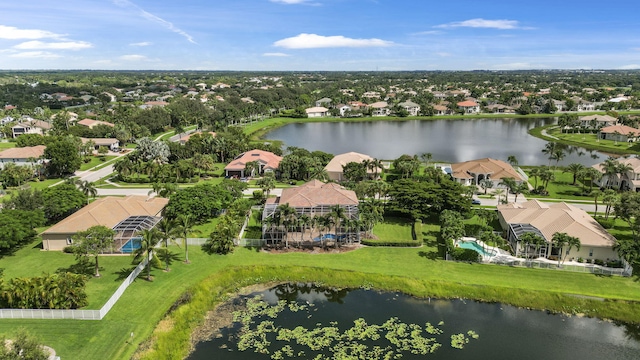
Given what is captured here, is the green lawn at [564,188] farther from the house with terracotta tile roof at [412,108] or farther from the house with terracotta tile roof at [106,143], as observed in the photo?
the house with terracotta tile roof at [412,108]

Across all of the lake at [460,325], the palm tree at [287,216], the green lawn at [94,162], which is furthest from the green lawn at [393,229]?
the green lawn at [94,162]

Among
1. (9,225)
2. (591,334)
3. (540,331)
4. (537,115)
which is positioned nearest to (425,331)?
(540,331)

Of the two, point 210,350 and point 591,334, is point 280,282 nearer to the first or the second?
point 210,350

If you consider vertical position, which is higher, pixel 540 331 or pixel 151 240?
pixel 151 240

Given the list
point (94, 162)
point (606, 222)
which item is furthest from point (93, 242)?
point (94, 162)

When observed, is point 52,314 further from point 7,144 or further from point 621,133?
point 621,133

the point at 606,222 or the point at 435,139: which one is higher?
the point at 435,139
